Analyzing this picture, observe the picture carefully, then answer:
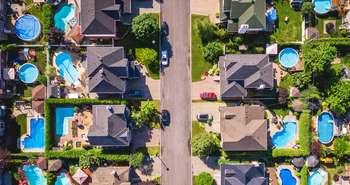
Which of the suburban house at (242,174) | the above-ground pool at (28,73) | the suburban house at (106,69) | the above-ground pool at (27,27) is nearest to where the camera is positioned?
the suburban house at (106,69)

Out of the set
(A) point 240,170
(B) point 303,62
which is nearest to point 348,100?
(B) point 303,62

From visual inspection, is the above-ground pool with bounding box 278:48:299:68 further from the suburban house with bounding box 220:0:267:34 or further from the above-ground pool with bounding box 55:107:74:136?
the above-ground pool with bounding box 55:107:74:136

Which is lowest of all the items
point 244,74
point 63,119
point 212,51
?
point 63,119

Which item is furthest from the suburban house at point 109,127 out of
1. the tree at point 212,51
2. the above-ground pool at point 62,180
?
the tree at point 212,51

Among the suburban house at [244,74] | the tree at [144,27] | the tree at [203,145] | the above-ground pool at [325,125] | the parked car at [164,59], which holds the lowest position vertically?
the tree at [203,145]

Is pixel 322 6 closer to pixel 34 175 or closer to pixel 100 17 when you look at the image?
pixel 100 17

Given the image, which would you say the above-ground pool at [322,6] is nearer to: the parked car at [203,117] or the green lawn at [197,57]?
the green lawn at [197,57]

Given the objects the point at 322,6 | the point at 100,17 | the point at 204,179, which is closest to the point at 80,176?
the point at 204,179
